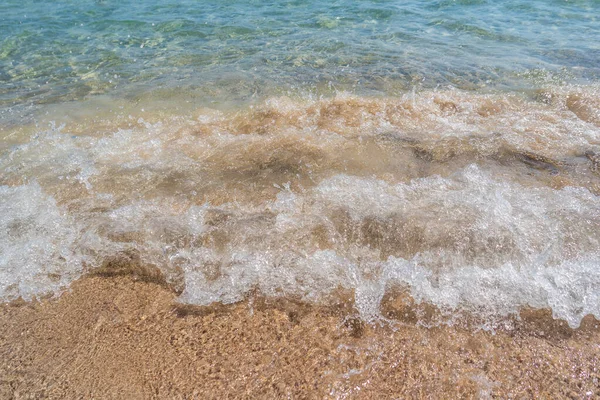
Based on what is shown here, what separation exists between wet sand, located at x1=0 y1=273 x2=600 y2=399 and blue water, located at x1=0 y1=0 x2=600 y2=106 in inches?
149

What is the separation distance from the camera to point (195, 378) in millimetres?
2123

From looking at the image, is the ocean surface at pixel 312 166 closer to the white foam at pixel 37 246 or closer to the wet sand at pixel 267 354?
the white foam at pixel 37 246

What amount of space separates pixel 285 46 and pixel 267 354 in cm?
629

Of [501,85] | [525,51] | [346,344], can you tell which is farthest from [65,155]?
[525,51]

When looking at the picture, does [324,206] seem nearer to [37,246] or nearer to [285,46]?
[37,246]

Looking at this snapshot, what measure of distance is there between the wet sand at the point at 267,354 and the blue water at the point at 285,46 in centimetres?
379

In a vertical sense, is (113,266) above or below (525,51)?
below

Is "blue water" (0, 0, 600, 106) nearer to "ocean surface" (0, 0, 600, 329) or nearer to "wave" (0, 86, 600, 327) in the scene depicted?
"ocean surface" (0, 0, 600, 329)

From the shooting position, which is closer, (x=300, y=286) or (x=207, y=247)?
(x=300, y=286)

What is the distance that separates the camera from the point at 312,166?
153 inches

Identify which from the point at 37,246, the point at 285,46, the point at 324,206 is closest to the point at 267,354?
the point at 324,206

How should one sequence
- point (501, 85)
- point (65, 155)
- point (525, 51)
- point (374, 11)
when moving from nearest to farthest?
point (65, 155), point (501, 85), point (525, 51), point (374, 11)

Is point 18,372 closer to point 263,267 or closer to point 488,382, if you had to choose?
point 263,267

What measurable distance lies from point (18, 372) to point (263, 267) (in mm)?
1546
